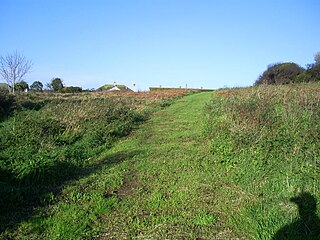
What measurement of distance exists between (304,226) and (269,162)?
1.81 m

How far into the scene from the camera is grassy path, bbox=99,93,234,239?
11.8ft

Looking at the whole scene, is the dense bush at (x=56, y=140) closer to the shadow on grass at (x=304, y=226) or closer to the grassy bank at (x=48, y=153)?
the grassy bank at (x=48, y=153)

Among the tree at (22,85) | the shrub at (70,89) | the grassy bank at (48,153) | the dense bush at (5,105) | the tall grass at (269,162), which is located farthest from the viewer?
the shrub at (70,89)

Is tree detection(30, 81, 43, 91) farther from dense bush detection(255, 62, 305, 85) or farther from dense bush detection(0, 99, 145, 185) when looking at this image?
dense bush detection(0, 99, 145, 185)

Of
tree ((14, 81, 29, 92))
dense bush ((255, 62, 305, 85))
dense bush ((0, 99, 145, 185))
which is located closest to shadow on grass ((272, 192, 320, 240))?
dense bush ((0, 99, 145, 185))

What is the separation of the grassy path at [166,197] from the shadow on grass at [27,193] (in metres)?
1.00

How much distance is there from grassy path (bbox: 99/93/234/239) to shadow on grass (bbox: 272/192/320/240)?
66cm

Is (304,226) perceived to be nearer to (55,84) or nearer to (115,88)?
(55,84)

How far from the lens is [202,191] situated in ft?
15.6

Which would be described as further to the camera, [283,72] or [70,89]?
[70,89]

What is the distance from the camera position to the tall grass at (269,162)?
373cm

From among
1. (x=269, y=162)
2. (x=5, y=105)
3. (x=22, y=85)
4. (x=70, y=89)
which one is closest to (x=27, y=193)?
(x=269, y=162)

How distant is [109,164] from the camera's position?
21.3 ft

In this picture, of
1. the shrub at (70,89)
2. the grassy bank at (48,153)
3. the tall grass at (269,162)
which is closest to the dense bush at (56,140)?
the grassy bank at (48,153)
